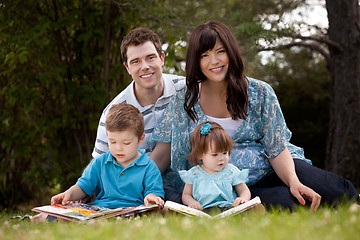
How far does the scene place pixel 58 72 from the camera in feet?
17.2

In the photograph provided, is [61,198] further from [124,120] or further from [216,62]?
[216,62]

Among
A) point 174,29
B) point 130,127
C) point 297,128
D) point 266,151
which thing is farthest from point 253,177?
point 297,128

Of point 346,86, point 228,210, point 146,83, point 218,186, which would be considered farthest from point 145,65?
point 346,86

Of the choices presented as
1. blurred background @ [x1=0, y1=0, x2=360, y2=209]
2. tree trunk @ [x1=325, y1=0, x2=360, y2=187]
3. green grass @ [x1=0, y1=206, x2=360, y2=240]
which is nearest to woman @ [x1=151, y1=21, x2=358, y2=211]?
green grass @ [x1=0, y1=206, x2=360, y2=240]

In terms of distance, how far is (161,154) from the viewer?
148 inches

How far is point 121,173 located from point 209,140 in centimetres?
75

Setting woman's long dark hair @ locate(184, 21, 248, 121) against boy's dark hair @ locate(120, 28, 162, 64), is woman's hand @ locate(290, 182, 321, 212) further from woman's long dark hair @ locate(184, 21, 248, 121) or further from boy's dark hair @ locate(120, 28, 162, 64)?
boy's dark hair @ locate(120, 28, 162, 64)

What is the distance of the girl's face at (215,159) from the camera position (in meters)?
3.18

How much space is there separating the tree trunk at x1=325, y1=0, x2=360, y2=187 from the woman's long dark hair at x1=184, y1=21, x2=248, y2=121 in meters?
3.51

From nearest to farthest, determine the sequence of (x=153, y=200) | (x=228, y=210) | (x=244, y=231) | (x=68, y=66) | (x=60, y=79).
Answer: (x=244, y=231), (x=228, y=210), (x=153, y=200), (x=60, y=79), (x=68, y=66)

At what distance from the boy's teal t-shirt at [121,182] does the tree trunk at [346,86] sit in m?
4.14

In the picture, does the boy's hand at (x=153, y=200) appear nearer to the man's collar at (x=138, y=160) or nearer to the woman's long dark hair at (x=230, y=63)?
the man's collar at (x=138, y=160)

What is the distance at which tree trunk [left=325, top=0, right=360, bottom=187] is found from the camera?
637 centimetres

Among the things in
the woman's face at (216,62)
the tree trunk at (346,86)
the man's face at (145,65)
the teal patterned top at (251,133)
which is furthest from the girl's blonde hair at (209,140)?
the tree trunk at (346,86)
